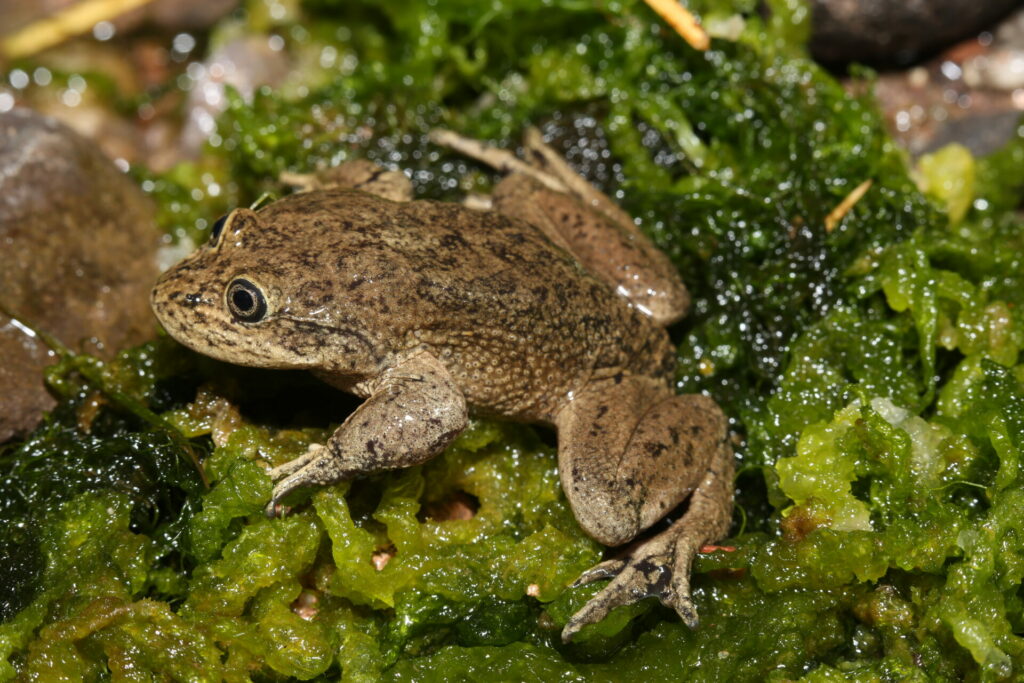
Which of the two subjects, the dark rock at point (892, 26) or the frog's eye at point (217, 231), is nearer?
the frog's eye at point (217, 231)

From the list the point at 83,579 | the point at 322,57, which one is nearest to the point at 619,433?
the point at 83,579

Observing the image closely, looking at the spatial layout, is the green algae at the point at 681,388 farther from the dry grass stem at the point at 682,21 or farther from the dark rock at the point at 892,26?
the dark rock at the point at 892,26

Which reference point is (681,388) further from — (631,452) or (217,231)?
(217,231)

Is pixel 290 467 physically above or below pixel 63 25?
below

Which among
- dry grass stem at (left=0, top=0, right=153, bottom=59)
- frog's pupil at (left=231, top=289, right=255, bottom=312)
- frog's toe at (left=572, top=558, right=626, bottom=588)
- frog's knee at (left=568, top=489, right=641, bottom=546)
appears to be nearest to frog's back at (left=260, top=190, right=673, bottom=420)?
frog's pupil at (left=231, top=289, right=255, bottom=312)

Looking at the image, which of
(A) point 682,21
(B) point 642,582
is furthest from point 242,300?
(A) point 682,21

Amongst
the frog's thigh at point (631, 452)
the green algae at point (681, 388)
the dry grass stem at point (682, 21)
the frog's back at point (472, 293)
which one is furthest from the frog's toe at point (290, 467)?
the dry grass stem at point (682, 21)

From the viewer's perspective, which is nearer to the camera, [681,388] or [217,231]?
[217,231]
